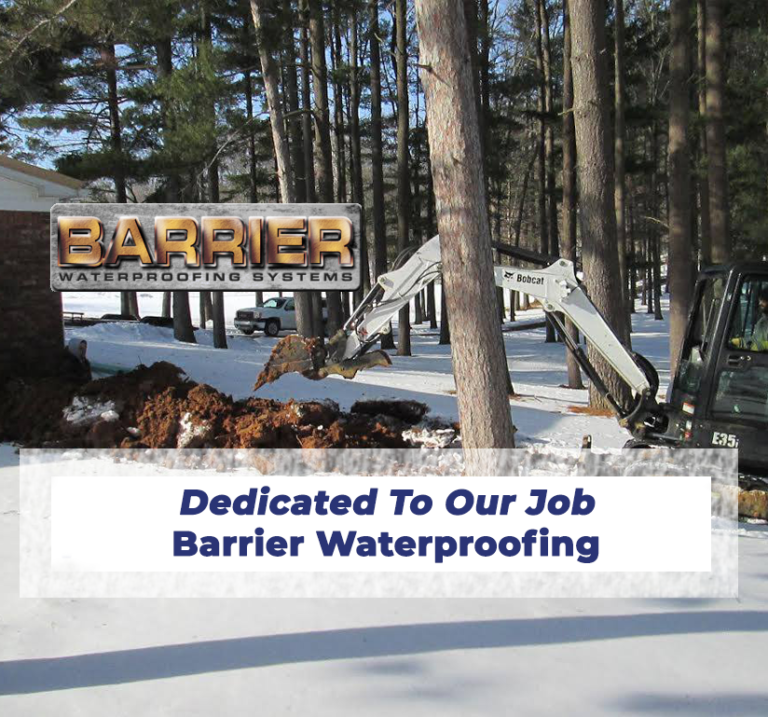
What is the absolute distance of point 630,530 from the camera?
6.16 metres

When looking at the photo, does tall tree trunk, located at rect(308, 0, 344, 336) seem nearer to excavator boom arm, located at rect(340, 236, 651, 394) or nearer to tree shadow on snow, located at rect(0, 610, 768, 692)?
excavator boom arm, located at rect(340, 236, 651, 394)

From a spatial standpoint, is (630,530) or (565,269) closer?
(630,530)

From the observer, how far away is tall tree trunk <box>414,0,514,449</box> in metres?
5.81

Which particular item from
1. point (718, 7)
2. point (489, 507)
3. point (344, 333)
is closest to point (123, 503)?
point (344, 333)

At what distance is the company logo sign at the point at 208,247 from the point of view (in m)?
9.69

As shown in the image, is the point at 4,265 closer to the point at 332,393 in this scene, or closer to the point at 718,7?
the point at 332,393

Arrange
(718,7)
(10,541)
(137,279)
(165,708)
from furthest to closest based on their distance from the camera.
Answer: (718,7)
(137,279)
(10,541)
(165,708)

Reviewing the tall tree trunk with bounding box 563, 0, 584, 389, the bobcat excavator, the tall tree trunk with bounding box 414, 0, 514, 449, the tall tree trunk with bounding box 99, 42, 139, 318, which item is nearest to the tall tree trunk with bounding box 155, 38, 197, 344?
the tall tree trunk with bounding box 99, 42, 139, 318

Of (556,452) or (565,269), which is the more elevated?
(565,269)

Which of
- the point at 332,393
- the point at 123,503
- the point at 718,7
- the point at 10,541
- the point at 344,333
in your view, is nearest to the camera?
the point at 10,541

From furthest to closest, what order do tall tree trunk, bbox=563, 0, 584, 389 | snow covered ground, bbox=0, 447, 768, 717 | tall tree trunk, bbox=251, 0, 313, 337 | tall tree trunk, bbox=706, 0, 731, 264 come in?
tall tree trunk, bbox=563, 0, 584, 389
tall tree trunk, bbox=251, 0, 313, 337
tall tree trunk, bbox=706, 0, 731, 264
snow covered ground, bbox=0, 447, 768, 717

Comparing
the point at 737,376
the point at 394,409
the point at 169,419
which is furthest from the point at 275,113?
the point at 737,376

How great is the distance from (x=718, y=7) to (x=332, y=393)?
951cm

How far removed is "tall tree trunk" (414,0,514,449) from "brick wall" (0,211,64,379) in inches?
274
